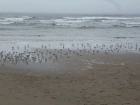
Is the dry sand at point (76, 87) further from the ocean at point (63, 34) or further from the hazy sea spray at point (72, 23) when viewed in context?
the hazy sea spray at point (72, 23)

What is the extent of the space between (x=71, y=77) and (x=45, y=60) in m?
3.03

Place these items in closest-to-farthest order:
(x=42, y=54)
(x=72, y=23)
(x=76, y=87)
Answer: (x=76, y=87) → (x=42, y=54) → (x=72, y=23)

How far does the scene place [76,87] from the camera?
25.1 feet

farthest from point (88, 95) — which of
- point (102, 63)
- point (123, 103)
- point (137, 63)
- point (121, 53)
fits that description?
point (121, 53)

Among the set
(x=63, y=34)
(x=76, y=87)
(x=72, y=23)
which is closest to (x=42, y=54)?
(x=76, y=87)

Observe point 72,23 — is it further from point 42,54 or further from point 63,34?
point 42,54

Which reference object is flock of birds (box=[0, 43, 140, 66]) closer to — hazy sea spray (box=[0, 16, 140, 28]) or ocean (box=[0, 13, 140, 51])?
ocean (box=[0, 13, 140, 51])

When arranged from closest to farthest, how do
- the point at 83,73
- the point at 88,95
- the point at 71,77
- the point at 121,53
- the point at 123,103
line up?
the point at 123,103, the point at 88,95, the point at 71,77, the point at 83,73, the point at 121,53

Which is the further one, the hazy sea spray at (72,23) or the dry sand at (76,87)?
the hazy sea spray at (72,23)

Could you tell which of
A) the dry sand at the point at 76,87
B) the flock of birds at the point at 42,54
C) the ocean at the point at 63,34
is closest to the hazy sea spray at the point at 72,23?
the ocean at the point at 63,34

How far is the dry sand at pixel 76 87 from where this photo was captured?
260 inches

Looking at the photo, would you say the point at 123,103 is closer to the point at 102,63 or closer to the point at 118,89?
the point at 118,89

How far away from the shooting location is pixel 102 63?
1126 centimetres

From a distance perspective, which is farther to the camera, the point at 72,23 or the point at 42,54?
the point at 72,23
